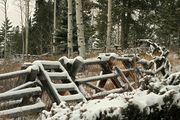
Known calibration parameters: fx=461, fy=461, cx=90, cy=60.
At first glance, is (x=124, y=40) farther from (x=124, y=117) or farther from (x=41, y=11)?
(x=41, y=11)

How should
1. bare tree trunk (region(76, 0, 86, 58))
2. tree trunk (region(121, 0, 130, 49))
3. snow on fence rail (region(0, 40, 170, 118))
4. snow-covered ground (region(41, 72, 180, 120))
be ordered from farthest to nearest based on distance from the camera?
tree trunk (region(121, 0, 130, 49)) < bare tree trunk (region(76, 0, 86, 58)) < snow on fence rail (region(0, 40, 170, 118)) < snow-covered ground (region(41, 72, 180, 120))

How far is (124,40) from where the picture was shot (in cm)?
2941

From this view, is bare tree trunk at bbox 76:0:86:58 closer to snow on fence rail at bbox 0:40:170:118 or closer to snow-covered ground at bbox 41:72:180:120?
snow on fence rail at bbox 0:40:170:118

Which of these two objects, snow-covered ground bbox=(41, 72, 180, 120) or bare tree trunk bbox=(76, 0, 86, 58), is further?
bare tree trunk bbox=(76, 0, 86, 58)

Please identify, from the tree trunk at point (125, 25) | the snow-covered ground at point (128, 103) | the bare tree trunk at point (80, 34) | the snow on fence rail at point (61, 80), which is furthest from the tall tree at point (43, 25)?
the snow-covered ground at point (128, 103)

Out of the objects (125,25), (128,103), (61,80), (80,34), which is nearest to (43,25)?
→ (125,25)

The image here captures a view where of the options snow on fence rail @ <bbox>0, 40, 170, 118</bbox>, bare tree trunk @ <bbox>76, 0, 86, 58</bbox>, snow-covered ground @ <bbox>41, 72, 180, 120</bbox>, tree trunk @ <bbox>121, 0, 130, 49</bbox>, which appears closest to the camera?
snow-covered ground @ <bbox>41, 72, 180, 120</bbox>

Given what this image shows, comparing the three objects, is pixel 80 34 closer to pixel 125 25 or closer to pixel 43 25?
pixel 125 25

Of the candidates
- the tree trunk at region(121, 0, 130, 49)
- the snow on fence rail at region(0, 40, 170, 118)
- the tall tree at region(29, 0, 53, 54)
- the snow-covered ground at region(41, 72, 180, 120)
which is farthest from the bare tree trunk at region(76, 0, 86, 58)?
the tall tree at region(29, 0, 53, 54)

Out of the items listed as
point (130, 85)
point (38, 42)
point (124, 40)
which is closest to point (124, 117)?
point (130, 85)

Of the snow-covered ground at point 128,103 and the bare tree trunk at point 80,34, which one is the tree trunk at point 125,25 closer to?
the bare tree trunk at point 80,34

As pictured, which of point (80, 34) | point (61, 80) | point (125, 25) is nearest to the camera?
point (61, 80)

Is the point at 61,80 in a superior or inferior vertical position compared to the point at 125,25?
inferior

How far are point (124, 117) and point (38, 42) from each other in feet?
201
